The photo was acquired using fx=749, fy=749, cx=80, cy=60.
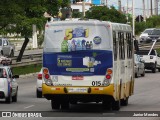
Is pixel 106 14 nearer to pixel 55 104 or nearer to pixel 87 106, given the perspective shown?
pixel 87 106

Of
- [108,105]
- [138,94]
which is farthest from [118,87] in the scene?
[138,94]

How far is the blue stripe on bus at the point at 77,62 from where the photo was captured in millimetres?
23500

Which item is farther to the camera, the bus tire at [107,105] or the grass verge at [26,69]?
the grass verge at [26,69]

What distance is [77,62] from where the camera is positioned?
23.6 m

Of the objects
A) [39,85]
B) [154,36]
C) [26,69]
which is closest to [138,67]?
[26,69]

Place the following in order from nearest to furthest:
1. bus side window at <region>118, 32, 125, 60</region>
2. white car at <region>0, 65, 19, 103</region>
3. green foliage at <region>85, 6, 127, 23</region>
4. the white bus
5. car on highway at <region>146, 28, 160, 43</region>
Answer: the white bus, bus side window at <region>118, 32, 125, 60</region>, white car at <region>0, 65, 19, 103</region>, green foliage at <region>85, 6, 127, 23</region>, car on highway at <region>146, 28, 160, 43</region>

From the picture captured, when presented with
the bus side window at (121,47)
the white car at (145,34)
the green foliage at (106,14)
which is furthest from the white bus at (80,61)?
the white car at (145,34)

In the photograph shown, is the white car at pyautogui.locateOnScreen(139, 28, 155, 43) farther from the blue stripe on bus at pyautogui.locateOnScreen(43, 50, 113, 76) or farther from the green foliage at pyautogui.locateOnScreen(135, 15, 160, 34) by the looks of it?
the blue stripe on bus at pyautogui.locateOnScreen(43, 50, 113, 76)

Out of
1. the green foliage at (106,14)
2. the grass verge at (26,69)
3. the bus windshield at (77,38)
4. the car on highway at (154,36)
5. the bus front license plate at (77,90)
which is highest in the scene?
the bus windshield at (77,38)

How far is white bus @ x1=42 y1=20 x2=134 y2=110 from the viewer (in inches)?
925

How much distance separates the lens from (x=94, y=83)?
23.5 metres

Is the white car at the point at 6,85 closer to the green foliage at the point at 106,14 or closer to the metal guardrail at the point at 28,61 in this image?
the metal guardrail at the point at 28,61

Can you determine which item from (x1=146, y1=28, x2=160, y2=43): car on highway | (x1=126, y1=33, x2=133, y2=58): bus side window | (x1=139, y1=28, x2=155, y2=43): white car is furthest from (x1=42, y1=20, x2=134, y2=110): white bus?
(x1=146, y1=28, x2=160, y2=43): car on highway

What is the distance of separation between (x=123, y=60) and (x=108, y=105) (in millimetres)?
1739
